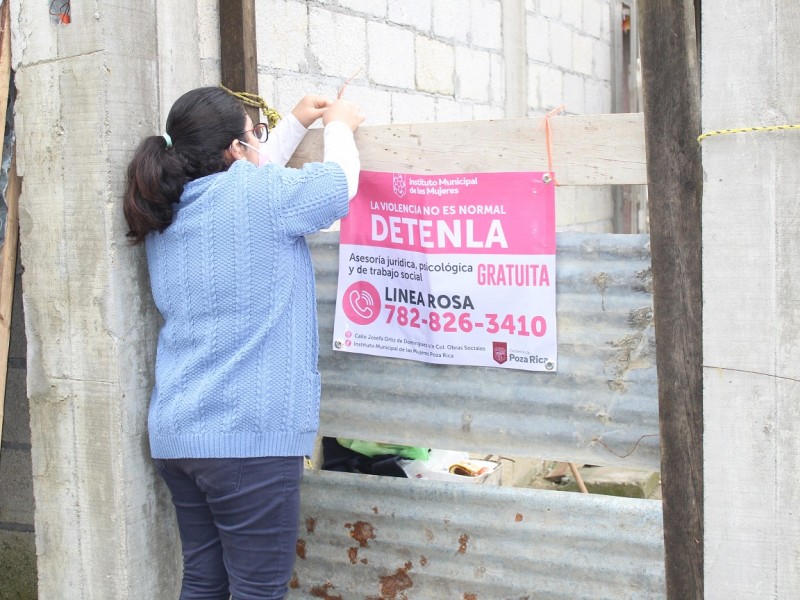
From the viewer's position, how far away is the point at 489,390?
2.62m

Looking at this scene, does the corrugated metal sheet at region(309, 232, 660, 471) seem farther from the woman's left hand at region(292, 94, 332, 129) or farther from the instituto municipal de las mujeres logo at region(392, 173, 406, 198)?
the woman's left hand at region(292, 94, 332, 129)

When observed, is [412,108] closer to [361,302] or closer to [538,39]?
[538,39]

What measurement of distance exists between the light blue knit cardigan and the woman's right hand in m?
0.21

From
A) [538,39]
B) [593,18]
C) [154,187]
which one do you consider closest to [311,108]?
[154,187]

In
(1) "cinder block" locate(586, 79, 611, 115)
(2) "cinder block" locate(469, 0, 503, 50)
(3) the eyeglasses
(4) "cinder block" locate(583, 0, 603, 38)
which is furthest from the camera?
(1) "cinder block" locate(586, 79, 611, 115)

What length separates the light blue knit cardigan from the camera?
245 cm

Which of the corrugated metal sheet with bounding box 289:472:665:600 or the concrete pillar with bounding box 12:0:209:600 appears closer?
the corrugated metal sheet with bounding box 289:472:665:600

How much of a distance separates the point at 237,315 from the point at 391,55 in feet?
8.87

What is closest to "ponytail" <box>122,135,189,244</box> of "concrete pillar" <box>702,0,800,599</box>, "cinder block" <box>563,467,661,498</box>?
"concrete pillar" <box>702,0,800,599</box>

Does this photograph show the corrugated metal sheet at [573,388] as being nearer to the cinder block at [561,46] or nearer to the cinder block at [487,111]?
the cinder block at [487,111]

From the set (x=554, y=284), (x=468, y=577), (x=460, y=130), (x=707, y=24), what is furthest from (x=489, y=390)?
(x=707, y=24)

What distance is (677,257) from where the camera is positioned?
7.46 ft

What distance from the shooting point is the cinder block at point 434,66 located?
513 centimetres

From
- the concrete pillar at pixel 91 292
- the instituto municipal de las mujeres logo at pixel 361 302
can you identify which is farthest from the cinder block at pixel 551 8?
the instituto municipal de las mujeres logo at pixel 361 302
